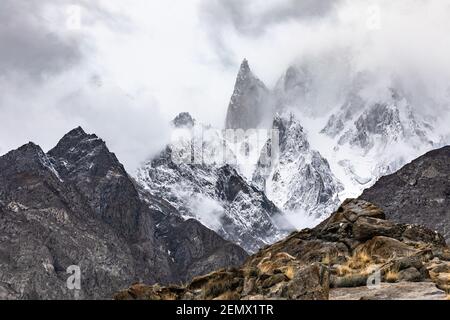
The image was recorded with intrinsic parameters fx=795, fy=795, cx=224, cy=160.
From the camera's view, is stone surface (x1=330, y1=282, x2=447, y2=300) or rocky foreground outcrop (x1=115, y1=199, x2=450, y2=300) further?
rocky foreground outcrop (x1=115, y1=199, x2=450, y2=300)

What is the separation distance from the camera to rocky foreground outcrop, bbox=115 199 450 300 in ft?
82.1

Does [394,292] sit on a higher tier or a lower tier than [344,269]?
lower

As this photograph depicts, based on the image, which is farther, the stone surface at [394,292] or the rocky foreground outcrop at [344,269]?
the rocky foreground outcrop at [344,269]

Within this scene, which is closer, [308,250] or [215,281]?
[215,281]

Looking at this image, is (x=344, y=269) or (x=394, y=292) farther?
(x=344, y=269)

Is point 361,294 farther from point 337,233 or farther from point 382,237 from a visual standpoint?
point 337,233

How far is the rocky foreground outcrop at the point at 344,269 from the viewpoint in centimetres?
2503

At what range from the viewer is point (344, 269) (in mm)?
29375

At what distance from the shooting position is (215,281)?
2870 centimetres

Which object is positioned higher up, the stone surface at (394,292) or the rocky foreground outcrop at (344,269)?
the rocky foreground outcrop at (344,269)

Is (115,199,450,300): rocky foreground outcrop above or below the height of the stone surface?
above
